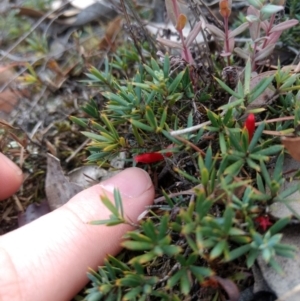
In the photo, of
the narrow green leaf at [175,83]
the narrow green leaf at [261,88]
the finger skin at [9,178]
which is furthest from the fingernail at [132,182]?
the finger skin at [9,178]

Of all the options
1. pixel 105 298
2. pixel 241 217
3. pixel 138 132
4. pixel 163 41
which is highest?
pixel 163 41

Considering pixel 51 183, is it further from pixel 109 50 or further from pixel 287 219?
pixel 287 219

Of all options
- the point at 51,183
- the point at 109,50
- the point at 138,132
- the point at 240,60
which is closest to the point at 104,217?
the point at 138,132

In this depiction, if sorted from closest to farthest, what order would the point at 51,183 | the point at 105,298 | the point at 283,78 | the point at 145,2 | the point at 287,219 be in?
1. the point at 287,219
2. the point at 105,298
3. the point at 283,78
4. the point at 51,183
5. the point at 145,2

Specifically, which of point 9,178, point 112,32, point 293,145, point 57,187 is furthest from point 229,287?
point 112,32

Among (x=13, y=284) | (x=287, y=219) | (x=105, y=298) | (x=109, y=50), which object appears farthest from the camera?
(x=109, y=50)

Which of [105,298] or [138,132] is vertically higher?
[138,132]

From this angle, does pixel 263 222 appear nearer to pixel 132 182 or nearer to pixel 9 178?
pixel 132 182
